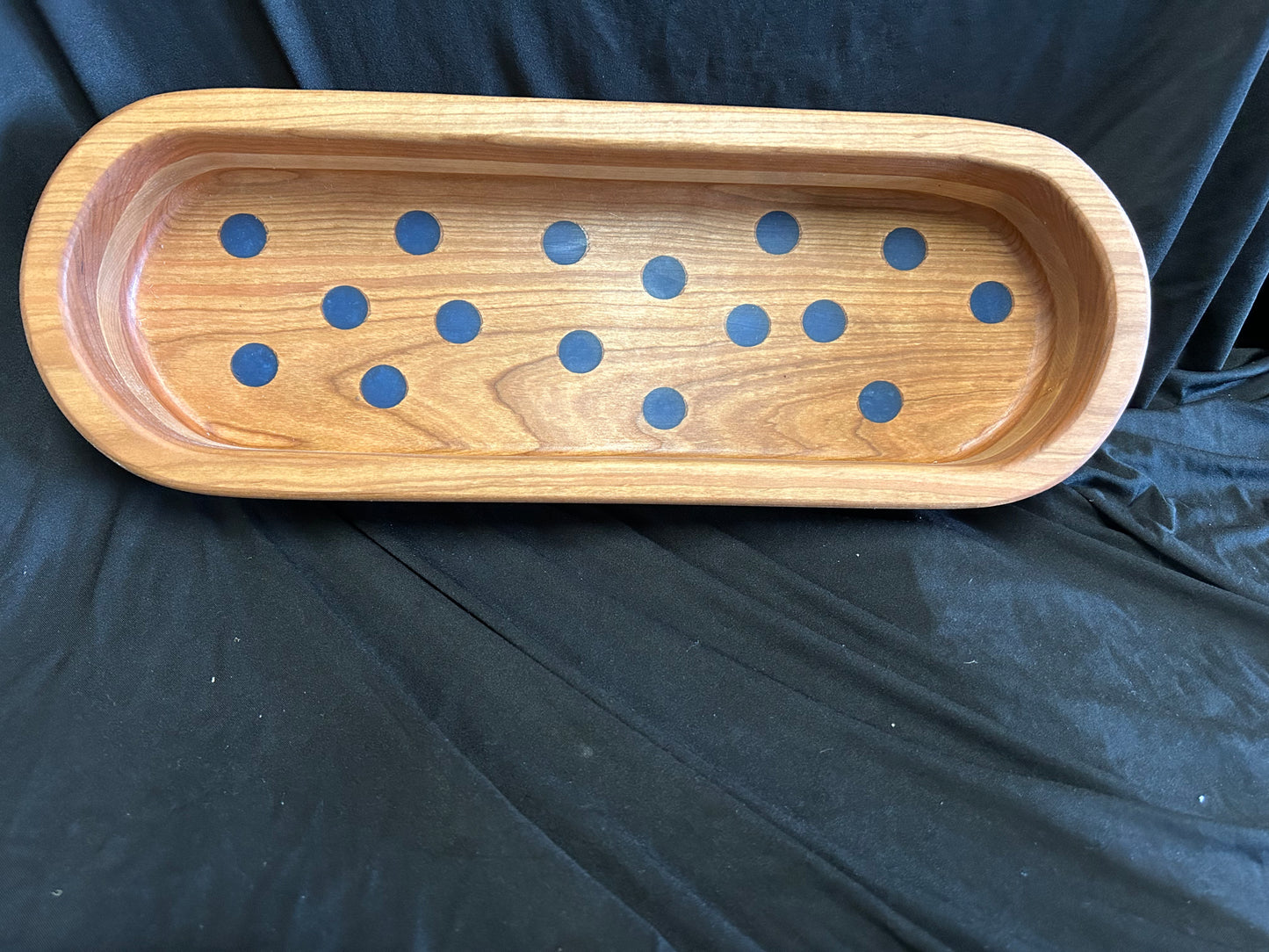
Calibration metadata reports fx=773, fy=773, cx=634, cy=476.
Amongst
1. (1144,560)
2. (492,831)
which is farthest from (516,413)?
(1144,560)

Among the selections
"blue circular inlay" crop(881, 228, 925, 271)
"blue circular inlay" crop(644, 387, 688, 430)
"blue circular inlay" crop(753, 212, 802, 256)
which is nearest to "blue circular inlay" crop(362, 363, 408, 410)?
"blue circular inlay" crop(644, 387, 688, 430)

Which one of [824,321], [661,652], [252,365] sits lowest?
[661,652]

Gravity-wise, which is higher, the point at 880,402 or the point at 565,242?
the point at 565,242

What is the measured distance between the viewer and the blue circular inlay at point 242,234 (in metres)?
0.64

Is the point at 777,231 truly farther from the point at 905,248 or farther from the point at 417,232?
the point at 417,232

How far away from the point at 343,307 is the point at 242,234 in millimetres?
101

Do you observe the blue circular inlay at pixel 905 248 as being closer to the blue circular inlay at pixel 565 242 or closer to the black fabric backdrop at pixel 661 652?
the black fabric backdrop at pixel 661 652

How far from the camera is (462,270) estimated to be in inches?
26.0

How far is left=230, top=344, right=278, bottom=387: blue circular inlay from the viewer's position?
636 mm

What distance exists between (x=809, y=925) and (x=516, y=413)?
1.40 feet

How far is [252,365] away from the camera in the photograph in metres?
0.64

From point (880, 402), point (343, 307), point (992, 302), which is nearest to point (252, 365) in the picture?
point (343, 307)

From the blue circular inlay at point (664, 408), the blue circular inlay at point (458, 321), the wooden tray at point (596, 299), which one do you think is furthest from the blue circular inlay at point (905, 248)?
the blue circular inlay at point (458, 321)

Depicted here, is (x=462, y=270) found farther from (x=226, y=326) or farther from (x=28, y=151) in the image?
(x=28, y=151)
